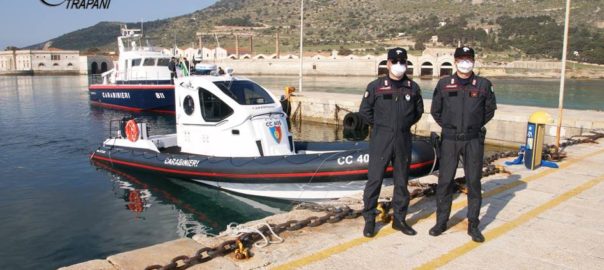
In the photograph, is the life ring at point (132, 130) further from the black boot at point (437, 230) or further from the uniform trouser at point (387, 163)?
the black boot at point (437, 230)

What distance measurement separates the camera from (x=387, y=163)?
5145 millimetres

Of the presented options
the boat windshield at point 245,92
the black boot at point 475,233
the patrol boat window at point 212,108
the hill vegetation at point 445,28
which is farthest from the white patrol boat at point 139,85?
the hill vegetation at point 445,28

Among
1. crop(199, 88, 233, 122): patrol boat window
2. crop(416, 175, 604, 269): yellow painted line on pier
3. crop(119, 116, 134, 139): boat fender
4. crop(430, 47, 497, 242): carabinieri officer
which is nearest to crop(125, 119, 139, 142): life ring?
crop(119, 116, 134, 139): boat fender

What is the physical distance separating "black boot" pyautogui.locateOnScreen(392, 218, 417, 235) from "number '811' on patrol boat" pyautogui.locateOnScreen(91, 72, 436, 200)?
3.38 meters

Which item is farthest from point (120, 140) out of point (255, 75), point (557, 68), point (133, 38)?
point (557, 68)

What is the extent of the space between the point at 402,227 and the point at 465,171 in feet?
2.95

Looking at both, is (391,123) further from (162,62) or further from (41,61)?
(41,61)

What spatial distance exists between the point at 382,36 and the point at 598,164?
148535mm

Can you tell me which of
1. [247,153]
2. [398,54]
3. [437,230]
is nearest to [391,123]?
[398,54]

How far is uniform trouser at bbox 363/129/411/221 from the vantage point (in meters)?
5.08

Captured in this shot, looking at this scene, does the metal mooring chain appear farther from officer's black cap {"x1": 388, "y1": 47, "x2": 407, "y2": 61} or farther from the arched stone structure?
the arched stone structure

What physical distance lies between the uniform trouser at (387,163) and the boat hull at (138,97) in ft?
87.5

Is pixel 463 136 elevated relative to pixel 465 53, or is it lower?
lower

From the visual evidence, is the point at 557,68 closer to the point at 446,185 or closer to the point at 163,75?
the point at 163,75
